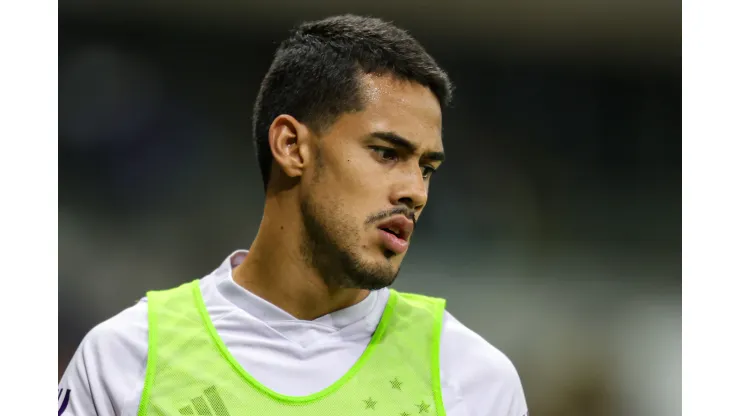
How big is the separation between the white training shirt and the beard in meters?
0.10

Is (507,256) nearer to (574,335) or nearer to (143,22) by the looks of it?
(574,335)

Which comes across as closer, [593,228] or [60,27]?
[60,27]

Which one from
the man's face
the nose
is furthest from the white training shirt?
the nose

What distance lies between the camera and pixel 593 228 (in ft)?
6.66

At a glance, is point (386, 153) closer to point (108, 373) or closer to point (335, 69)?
point (335, 69)

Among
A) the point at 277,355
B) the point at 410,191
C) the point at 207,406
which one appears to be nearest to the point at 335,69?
the point at 410,191

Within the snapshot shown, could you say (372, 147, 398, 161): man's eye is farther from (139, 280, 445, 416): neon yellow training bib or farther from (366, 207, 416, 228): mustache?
(139, 280, 445, 416): neon yellow training bib

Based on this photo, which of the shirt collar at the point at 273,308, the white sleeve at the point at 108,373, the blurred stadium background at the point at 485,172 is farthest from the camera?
the blurred stadium background at the point at 485,172

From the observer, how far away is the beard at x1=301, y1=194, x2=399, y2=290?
Result: 139 centimetres

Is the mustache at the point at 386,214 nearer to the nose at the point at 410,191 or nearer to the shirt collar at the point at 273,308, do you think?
the nose at the point at 410,191

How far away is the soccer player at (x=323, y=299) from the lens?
1386 mm

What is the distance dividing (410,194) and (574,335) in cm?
84

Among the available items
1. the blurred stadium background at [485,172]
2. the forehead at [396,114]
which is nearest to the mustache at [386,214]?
the forehead at [396,114]
